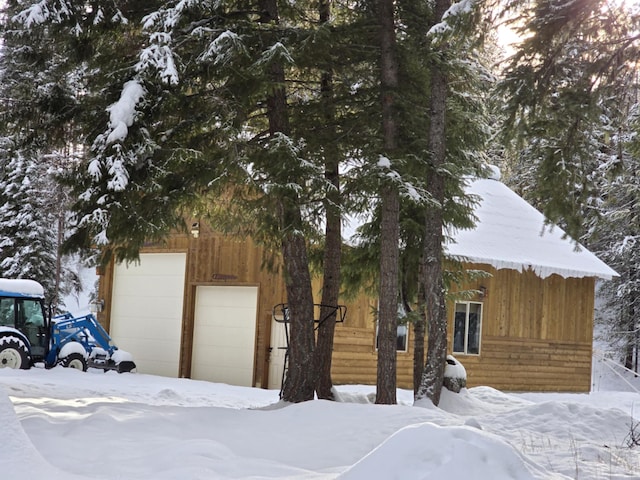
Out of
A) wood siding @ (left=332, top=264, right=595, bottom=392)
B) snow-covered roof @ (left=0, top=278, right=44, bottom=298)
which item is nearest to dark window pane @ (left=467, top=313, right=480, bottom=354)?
wood siding @ (left=332, top=264, right=595, bottom=392)

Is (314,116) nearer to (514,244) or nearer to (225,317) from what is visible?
(225,317)

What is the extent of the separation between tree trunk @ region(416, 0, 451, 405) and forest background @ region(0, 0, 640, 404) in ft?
0.09

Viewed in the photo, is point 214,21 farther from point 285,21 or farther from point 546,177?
point 546,177

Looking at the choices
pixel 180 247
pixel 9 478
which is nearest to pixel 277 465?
pixel 9 478

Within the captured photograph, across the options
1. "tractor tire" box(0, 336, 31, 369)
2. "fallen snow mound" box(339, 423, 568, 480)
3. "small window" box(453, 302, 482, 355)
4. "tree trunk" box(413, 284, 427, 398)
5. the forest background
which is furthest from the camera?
"small window" box(453, 302, 482, 355)

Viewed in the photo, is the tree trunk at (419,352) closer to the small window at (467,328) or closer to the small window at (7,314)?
the small window at (467,328)

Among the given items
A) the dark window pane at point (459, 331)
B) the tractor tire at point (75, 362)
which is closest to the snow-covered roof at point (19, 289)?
the tractor tire at point (75, 362)

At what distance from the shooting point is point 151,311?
1962cm

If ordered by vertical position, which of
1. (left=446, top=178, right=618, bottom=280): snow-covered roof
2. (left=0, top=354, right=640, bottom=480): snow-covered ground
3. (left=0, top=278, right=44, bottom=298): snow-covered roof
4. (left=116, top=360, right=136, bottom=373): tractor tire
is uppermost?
(left=446, top=178, right=618, bottom=280): snow-covered roof

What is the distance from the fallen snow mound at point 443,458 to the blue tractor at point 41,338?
500 inches

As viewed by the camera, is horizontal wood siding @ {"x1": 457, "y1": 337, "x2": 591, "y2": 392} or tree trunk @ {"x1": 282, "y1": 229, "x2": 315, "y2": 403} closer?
tree trunk @ {"x1": 282, "y1": 229, "x2": 315, "y2": 403}

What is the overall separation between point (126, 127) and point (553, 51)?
496cm

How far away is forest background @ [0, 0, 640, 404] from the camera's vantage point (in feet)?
30.0

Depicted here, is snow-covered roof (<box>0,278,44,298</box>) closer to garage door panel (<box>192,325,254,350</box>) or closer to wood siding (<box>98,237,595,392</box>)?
wood siding (<box>98,237,595,392</box>)
